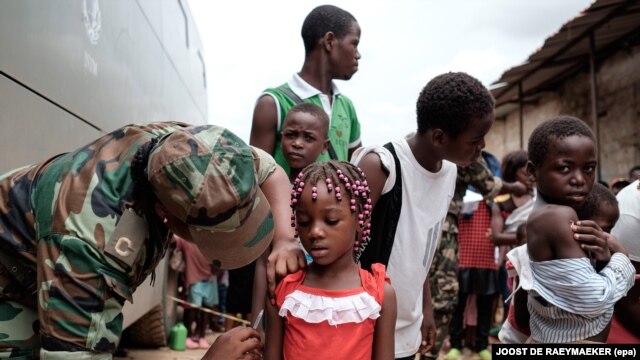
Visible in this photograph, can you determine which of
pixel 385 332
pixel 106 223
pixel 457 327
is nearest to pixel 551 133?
pixel 385 332

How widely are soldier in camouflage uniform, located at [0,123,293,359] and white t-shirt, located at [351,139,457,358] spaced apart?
0.73 m

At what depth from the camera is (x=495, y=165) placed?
533 cm

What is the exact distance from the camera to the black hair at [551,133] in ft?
7.69

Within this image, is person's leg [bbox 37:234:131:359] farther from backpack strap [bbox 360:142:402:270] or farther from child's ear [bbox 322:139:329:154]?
child's ear [bbox 322:139:329:154]

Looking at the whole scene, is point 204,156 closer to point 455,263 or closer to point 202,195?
point 202,195

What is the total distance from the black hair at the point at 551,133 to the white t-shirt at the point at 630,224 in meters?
0.89

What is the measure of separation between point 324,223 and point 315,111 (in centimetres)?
113

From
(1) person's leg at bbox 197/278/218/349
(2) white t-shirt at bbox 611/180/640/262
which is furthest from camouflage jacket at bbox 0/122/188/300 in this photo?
(1) person's leg at bbox 197/278/218/349

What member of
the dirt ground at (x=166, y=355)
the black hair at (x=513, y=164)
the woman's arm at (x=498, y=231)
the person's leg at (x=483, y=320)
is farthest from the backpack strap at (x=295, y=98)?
the dirt ground at (x=166, y=355)

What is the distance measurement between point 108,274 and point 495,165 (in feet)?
14.6

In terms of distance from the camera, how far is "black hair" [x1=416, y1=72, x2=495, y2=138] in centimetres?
226

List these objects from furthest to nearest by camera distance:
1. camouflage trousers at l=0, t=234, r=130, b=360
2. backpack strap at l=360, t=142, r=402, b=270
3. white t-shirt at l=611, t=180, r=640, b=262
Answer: white t-shirt at l=611, t=180, r=640, b=262, backpack strap at l=360, t=142, r=402, b=270, camouflage trousers at l=0, t=234, r=130, b=360

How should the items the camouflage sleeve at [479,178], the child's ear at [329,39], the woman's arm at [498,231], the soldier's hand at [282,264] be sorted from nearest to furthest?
1. the soldier's hand at [282,264]
2. the child's ear at [329,39]
3. the camouflage sleeve at [479,178]
4. the woman's arm at [498,231]

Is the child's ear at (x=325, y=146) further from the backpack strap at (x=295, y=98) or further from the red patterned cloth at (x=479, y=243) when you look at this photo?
the red patterned cloth at (x=479, y=243)
